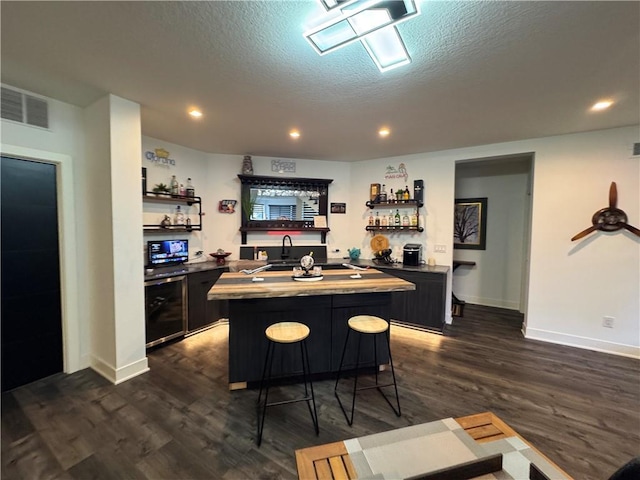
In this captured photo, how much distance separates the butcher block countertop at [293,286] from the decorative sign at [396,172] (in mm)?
2362

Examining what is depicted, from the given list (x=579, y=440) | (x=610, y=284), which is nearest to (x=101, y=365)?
(x=579, y=440)

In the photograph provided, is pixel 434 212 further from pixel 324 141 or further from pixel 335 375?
pixel 335 375

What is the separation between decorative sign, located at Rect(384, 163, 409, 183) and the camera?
4305mm

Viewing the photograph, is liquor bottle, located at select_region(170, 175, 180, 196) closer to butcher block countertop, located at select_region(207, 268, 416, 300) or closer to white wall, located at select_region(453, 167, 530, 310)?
butcher block countertop, located at select_region(207, 268, 416, 300)

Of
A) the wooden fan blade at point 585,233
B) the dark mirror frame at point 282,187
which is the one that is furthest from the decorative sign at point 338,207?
the wooden fan blade at point 585,233

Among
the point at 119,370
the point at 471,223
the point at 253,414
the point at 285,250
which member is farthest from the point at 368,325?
the point at 471,223

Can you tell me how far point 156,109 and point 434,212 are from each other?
4.01 m

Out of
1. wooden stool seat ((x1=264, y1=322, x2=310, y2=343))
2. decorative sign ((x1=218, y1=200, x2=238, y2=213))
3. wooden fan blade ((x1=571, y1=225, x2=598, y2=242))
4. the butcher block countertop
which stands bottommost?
wooden stool seat ((x1=264, y1=322, x2=310, y2=343))

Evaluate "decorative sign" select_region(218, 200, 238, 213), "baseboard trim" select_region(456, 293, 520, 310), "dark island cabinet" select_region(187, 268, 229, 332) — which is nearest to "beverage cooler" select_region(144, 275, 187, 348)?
"dark island cabinet" select_region(187, 268, 229, 332)

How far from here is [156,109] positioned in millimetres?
2590

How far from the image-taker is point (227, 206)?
425cm

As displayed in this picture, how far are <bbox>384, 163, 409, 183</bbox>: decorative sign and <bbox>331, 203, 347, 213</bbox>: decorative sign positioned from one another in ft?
3.02

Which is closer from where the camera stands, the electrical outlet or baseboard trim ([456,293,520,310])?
the electrical outlet

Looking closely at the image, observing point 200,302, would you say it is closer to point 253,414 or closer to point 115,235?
point 115,235
